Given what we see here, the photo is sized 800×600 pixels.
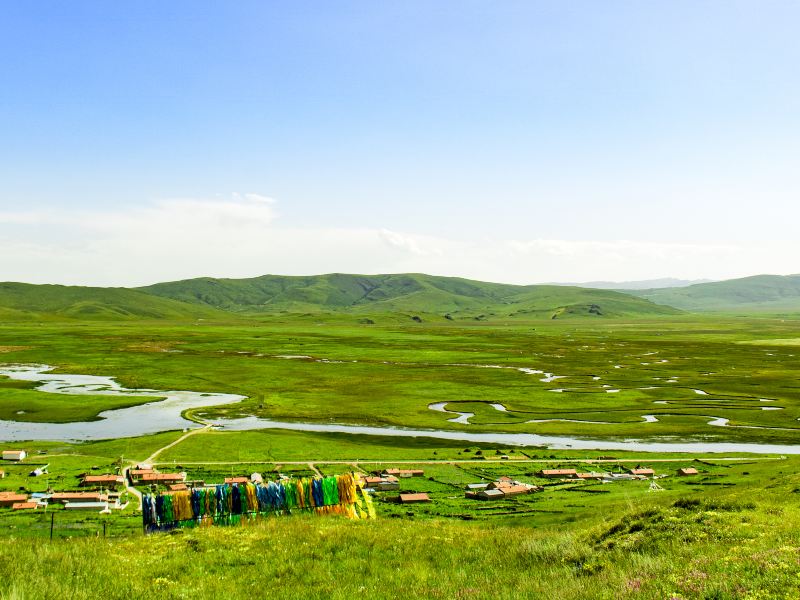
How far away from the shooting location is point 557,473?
6009 centimetres

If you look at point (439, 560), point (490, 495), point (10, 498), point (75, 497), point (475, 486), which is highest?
point (439, 560)

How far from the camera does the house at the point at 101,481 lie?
2013 inches

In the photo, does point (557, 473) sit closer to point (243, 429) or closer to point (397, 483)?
point (397, 483)

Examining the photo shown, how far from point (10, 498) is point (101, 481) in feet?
24.6

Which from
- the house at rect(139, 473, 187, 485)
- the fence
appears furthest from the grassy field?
the fence

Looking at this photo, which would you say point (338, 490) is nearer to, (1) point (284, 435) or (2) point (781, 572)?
(2) point (781, 572)

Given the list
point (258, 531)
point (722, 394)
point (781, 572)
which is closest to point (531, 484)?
point (258, 531)

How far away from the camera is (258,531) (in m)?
22.8

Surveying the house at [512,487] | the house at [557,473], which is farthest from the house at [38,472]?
the house at [557,473]

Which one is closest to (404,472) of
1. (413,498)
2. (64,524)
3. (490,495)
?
(413,498)

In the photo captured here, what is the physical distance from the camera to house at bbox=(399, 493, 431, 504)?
159 feet

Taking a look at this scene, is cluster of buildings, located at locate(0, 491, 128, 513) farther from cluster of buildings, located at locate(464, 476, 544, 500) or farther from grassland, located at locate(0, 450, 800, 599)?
cluster of buildings, located at locate(464, 476, 544, 500)

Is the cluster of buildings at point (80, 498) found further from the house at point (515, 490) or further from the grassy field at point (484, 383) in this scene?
the grassy field at point (484, 383)

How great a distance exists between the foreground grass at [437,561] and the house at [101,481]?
110 feet
